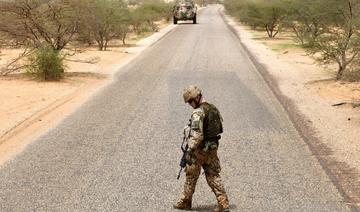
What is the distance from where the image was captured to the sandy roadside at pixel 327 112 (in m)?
8.92

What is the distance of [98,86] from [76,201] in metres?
10.9

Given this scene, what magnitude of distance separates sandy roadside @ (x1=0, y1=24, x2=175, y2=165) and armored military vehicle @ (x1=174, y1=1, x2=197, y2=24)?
118ft

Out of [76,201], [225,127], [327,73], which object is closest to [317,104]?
[225,127]

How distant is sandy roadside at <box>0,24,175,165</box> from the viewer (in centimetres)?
1134

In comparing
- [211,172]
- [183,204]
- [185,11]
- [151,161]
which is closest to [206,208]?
[183,204]

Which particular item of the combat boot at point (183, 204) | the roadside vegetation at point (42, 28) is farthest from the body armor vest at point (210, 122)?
the roadside vegetation at point (42, 28)

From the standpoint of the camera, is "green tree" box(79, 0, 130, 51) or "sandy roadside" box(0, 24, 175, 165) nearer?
"sandy roadside" box(0, 24, 175, 165)

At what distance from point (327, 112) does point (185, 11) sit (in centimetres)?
4909

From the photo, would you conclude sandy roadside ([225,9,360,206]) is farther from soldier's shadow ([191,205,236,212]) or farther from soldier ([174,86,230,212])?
soldier ([174,86,230,212])

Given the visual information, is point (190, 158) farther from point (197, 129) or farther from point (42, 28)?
point (42, 28)

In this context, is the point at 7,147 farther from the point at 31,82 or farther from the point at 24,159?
the point at 31,82

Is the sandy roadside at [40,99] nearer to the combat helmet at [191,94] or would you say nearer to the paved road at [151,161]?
the paved road at [151,161]

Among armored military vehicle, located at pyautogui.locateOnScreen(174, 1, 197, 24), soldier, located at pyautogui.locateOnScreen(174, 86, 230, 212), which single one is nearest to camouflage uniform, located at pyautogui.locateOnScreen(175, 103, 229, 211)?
soldier, located at pyautogui.locateOnScreen(174, 86, 230, 212)

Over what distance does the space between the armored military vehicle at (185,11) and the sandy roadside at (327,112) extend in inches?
1396
